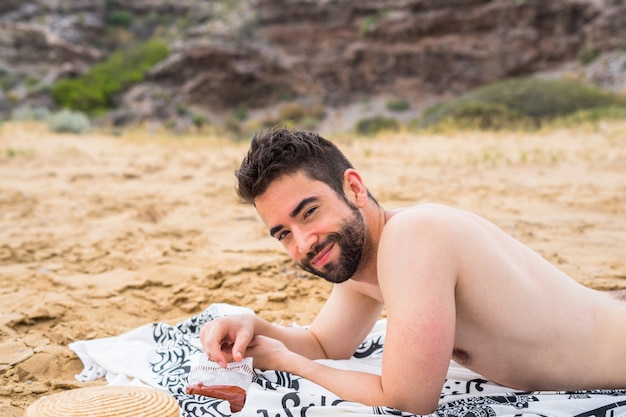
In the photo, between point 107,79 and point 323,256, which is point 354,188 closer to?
point 323,256

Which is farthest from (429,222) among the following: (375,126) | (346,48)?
(346,48)

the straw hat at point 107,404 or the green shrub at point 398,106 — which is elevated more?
the straw hat at point 107,404

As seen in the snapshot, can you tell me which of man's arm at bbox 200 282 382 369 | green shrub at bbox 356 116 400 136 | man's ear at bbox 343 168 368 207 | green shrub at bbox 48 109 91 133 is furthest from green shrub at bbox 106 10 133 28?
man's ear at bbox 343 168 368 207

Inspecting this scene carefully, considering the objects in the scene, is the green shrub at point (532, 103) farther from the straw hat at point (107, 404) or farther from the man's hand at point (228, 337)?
the straw hat at point (107, 404)

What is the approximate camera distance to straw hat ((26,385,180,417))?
4.98ft

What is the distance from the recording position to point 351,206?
191 cm

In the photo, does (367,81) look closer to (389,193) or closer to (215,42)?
(215,42)

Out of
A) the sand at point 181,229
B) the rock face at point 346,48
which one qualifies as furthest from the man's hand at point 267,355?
the rock face at point 346,48

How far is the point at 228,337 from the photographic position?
2162 millimetres

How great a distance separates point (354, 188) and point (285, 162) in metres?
0.26

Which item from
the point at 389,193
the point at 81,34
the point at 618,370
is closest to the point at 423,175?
the point at 389,193

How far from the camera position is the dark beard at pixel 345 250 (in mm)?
1860

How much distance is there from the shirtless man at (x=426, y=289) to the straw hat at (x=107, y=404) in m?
0.42

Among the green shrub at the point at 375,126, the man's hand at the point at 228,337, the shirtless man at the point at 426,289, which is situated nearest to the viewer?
the shirtless man at the point at 426,289
